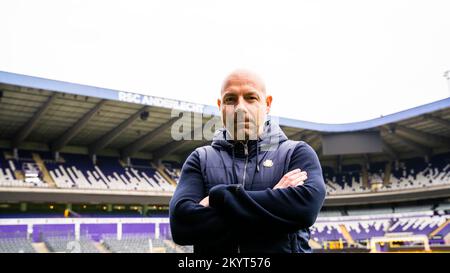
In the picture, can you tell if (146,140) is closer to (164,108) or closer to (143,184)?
(143,184)

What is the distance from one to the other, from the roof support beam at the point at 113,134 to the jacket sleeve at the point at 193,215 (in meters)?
20.1

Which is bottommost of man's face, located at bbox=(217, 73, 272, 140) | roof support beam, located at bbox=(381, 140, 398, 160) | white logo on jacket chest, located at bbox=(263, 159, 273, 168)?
white logo on jacket chest, located at bbox=(263, 159, 273, 168)

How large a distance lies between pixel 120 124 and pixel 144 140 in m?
2.89

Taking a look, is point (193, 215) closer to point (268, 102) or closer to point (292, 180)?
point (292, 180)

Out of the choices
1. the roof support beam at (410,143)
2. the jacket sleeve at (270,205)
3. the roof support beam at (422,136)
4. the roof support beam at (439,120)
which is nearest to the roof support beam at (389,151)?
the roof support beam at (410,143)

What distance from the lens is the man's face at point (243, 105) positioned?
1823 millimetres

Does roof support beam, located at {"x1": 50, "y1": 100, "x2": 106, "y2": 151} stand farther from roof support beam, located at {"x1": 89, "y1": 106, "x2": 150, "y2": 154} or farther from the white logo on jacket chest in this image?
the white logo on jacket chest

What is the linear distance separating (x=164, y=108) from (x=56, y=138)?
8219 millimetres

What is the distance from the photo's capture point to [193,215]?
172cm

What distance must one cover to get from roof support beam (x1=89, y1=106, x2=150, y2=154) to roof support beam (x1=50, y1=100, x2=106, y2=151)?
1935 mm

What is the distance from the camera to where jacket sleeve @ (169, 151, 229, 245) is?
1641 millimetres

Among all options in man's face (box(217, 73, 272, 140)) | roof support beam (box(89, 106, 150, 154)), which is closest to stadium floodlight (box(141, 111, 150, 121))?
roof support beam (box(89, 106, 150, 154))

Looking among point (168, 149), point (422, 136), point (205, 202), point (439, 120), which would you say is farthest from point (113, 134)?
point (205, 202)

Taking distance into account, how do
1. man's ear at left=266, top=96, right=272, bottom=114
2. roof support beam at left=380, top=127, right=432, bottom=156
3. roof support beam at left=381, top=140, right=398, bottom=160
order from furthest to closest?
roof support beam at left=381, top=140, right=398, bottom=160
roof support beam at left=380, top=127, right=432, bottom=156
man's ear at left=266, top=96, right=272, bottom=114
